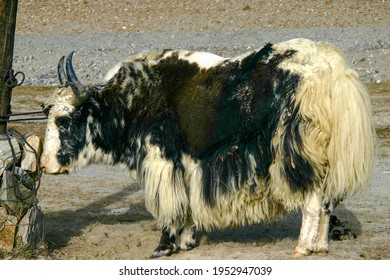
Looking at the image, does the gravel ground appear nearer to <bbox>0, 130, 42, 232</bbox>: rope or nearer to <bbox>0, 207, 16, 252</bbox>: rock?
<bbox>0, 130, 42, 232</bbox>: rope

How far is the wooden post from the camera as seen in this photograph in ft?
23.6

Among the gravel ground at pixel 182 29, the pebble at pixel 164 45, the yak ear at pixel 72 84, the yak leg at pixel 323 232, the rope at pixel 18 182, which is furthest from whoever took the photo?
the gravel ground at pixel 182 29

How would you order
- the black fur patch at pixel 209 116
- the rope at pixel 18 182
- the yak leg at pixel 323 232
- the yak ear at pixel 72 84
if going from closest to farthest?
the black fur patch at pixel 209 116 < the yak leg at pixel 323 232 < the rope at pixel 18 182 < the yak ear at pixel 72 84

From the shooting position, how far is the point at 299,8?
2802 cm

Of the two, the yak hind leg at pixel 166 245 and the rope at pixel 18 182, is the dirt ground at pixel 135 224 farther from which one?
the rope at pixel 18 182

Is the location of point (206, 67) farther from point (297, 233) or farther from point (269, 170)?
point (297, 233)

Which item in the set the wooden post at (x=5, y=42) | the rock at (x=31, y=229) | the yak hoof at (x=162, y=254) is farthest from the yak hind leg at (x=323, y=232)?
the wooden post at (x=5, y=42)

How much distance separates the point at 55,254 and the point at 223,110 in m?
1.71

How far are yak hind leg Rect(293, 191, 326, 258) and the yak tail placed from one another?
0.36ft

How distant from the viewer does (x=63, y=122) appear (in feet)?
23.7

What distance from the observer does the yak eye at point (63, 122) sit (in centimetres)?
721

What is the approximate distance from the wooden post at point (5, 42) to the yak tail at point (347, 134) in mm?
2366

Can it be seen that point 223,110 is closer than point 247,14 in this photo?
Yes
